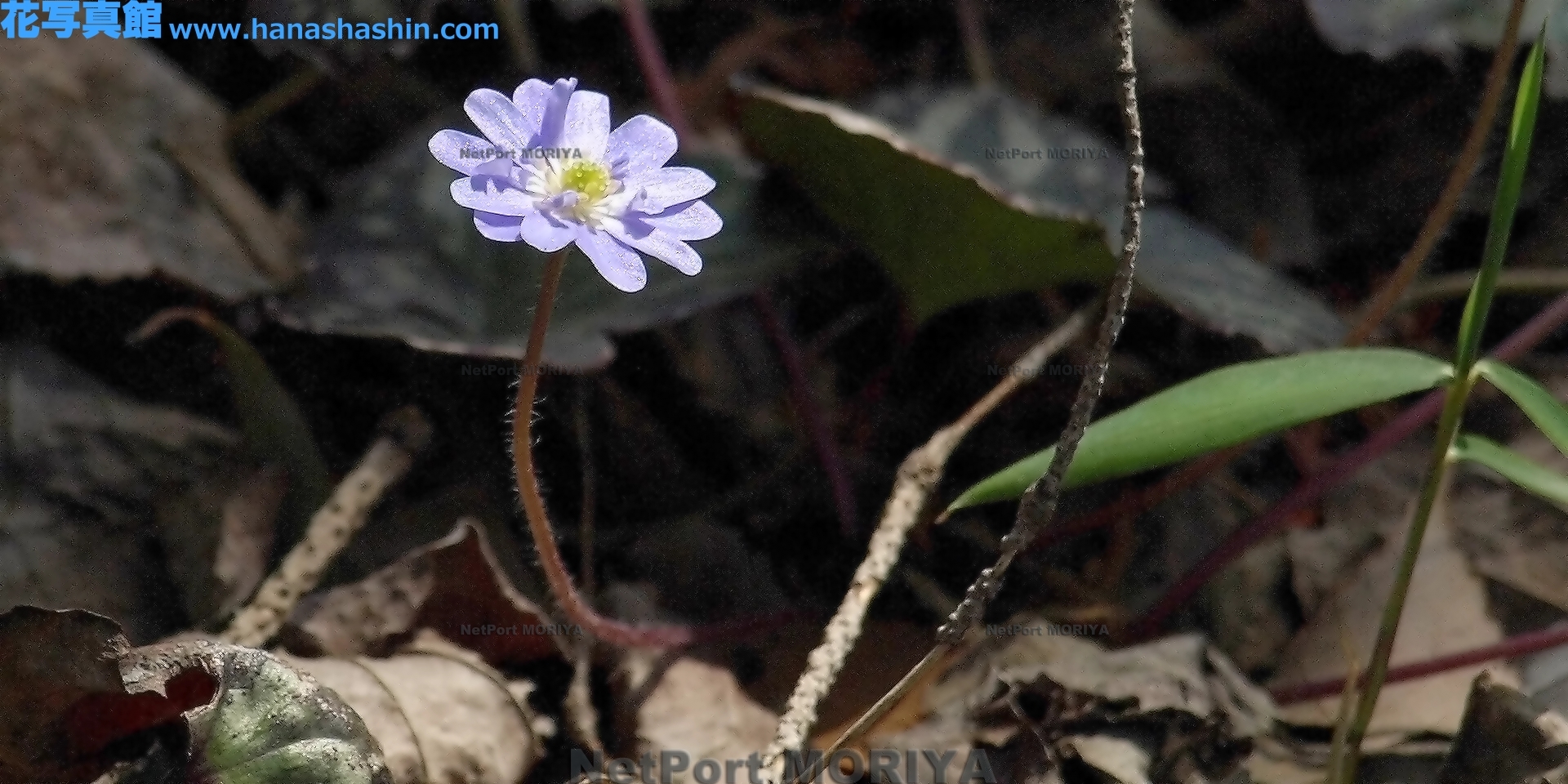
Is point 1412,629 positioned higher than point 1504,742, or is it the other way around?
point 1412,629

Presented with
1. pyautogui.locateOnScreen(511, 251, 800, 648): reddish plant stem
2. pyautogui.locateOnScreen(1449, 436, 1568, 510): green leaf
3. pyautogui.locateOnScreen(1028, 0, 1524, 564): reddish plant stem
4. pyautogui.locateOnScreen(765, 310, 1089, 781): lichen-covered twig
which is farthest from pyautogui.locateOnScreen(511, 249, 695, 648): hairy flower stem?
pyautogui.locateOnScreen(1449, 436, 1568, 510): green leaf

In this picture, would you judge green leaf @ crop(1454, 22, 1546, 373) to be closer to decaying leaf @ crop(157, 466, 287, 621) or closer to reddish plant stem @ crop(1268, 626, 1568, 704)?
reddish plant stem @ crop(1268, 626, 1568, 704)

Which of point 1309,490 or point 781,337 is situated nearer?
point 1309,490

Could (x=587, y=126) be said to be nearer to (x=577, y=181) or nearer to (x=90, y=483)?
(x=577, y=181)

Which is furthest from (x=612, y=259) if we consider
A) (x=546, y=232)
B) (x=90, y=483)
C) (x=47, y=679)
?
(x=90, y=483)

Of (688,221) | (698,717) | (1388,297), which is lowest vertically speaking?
(698,717)
